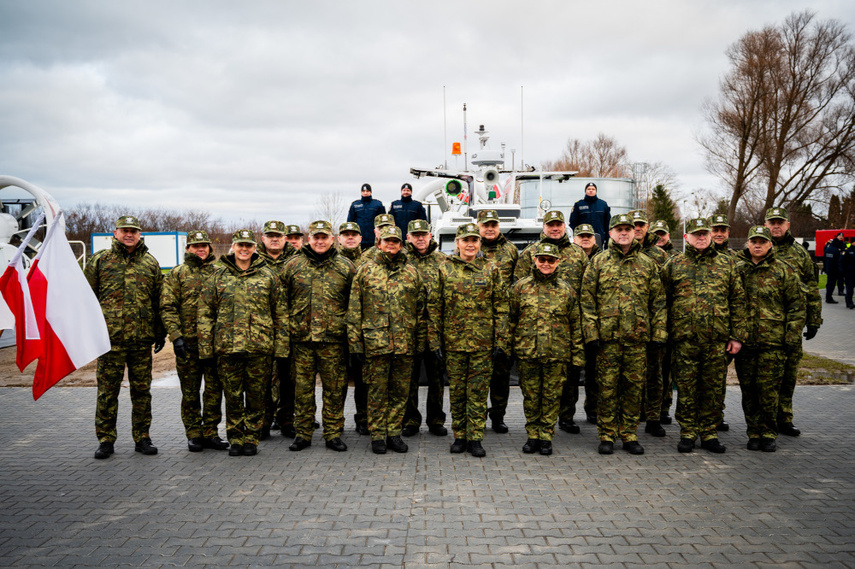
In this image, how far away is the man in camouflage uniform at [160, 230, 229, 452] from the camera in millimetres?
5625

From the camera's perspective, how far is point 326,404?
575 centimetres

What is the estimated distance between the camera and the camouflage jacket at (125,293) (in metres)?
5.48

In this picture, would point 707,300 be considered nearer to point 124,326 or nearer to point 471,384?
point 471,384

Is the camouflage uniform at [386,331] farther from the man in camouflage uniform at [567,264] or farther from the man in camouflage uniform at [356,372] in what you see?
the man in camouflage uniform at [567,264]

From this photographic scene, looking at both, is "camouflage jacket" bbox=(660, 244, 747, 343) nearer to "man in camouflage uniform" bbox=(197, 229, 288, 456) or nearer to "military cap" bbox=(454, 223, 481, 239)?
"military cap" bbox=(454, 223, 481, 239)

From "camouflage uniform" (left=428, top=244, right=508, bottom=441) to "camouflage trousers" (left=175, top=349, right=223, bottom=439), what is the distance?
81.8 inches

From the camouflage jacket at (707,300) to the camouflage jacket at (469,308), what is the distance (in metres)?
1.61

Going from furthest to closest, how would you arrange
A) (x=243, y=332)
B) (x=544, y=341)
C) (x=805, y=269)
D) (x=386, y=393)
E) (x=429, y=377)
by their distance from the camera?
(x=429, y=377)
(x=805, y=269)
(x=386, y=393)
(x=544, y=341)
(x=243, y=332)

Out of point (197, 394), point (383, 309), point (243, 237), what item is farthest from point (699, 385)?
point (197, 394)

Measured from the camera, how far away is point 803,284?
591 centimetres

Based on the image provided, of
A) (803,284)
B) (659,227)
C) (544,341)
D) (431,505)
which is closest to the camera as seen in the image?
(431,505)

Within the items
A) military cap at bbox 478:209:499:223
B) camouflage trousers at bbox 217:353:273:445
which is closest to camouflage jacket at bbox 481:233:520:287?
military cap at bbox 478:209:499:223

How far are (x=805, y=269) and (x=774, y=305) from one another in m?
0.75

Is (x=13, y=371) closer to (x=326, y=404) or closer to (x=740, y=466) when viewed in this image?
(x=326, y=404)
